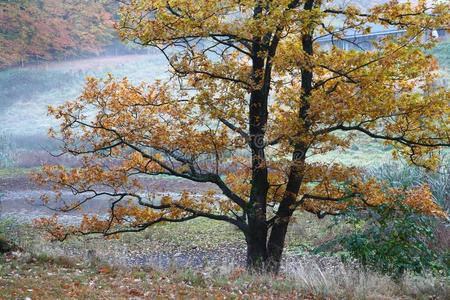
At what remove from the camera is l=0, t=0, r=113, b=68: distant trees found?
27.7 metres

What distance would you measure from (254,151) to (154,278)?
289 centimetres

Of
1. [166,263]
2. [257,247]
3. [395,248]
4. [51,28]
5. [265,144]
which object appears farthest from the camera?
[51,28]

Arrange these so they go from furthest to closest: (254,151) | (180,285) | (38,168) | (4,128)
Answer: (4,128) → (38,168) → (254,151) → (180,285)

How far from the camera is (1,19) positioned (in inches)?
1061

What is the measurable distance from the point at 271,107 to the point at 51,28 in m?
25.3

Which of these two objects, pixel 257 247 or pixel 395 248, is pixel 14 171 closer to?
pixel 257 247

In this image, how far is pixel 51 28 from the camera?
103ft

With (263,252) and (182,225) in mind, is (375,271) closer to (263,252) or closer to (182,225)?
(263,252)

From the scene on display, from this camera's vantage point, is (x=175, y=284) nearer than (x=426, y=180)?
Yes

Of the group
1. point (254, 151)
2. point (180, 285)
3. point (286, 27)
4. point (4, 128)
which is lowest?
point (180, 285)

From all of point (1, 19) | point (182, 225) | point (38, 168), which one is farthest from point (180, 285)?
point (1, 19)

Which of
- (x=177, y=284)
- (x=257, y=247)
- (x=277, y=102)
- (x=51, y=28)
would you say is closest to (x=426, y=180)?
(x=277, y=102)

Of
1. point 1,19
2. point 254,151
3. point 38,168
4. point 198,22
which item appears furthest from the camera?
point 1,19

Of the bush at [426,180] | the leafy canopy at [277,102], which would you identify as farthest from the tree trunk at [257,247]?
the bush at [426,180]
